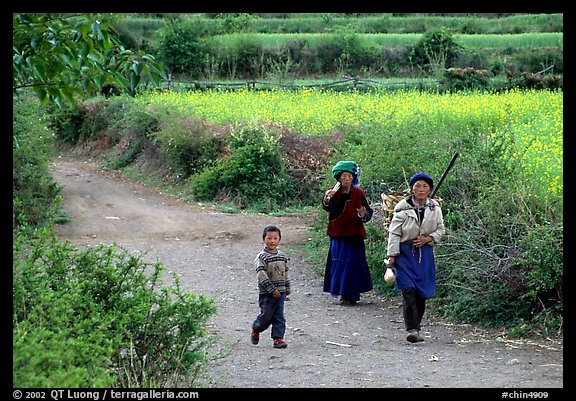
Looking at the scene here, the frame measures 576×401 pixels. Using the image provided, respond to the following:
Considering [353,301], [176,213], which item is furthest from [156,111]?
[353,301]

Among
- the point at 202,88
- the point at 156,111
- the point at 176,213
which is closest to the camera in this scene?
the point at 176,213

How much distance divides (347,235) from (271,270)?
6.94 feet

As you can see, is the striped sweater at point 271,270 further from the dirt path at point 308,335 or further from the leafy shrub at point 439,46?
the leafy shrub at point 439,46

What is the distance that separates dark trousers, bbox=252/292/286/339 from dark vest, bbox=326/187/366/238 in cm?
202

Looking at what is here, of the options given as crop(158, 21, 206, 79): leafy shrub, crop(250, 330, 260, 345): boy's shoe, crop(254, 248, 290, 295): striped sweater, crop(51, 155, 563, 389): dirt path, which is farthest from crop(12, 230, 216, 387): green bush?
crop(158, 21, 206, 79): leafy shrub

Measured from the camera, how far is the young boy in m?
7.80

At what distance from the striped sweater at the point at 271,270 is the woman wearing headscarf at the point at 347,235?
74.8 inches

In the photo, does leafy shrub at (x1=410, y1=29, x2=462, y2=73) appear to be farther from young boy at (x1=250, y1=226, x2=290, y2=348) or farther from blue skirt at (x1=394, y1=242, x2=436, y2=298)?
young boy at (x1=250, y1=226, x2=290, y2=348)

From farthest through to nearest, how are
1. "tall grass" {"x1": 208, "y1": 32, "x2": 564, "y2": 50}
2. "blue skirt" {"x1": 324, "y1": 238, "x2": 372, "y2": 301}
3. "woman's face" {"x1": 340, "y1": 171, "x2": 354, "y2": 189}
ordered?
1. "tall grass" {"x1": 208, "y1": 32, "x2": 564, "y2": 50}
2. "blue skirt" {"x1": 324, "y1": 238, "x2": 372, "y2": 301}
3. "woman's face" {"x1": 340, "y1": 171, "x2": 354, "y2": 189}

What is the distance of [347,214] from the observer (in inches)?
382

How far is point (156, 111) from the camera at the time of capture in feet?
72.2
